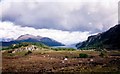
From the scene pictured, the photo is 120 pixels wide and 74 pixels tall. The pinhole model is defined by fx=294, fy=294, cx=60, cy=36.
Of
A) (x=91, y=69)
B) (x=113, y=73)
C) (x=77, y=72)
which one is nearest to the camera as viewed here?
(x=113, y=73)

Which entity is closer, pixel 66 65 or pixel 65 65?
pixel 66 65

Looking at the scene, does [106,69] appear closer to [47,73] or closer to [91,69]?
[91,69]

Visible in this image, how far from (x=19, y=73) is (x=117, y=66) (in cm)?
3240

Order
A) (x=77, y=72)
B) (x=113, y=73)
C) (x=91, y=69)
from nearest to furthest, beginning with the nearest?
(x=113, y=73) < (x=77, y=72) < (x=91, y=69)

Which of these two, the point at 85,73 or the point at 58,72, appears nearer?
the point at 85,73

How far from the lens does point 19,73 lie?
306 feet

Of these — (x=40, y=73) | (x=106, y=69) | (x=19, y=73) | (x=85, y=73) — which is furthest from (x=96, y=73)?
(x=19, y=73)

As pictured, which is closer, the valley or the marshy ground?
the valley

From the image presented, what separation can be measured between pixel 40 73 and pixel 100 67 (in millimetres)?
21255

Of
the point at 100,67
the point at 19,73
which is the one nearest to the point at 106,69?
the point at 100,67

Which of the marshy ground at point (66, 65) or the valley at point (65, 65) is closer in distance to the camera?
the valley at point (65, 65)

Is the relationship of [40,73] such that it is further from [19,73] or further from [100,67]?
[100,67]

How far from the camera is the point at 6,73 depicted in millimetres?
92875

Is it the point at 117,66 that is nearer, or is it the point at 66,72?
the point at 66,72
